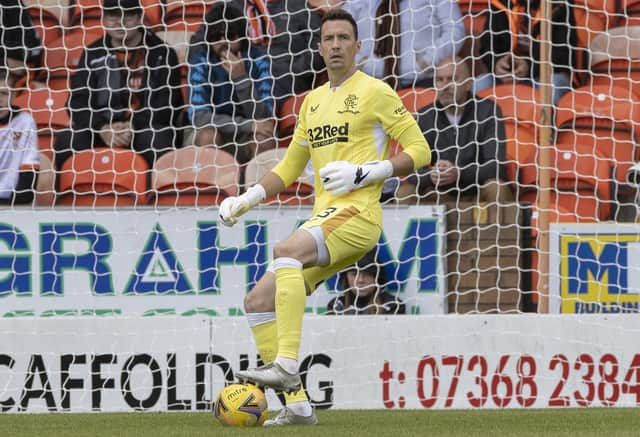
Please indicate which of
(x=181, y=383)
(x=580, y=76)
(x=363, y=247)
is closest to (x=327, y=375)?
(x=181, y=383)

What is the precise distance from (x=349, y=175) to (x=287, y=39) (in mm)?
3530

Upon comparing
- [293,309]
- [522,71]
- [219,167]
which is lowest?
[293,309]

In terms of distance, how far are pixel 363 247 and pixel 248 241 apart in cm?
210

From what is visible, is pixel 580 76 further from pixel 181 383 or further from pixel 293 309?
pixel 293 309

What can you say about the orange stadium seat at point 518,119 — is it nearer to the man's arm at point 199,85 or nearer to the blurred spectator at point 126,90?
the man's arm at point 199,85

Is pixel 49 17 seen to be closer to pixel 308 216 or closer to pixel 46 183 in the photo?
pixel 46 183

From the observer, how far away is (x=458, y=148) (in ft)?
24.6

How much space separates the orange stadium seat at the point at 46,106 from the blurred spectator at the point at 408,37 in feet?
6.73

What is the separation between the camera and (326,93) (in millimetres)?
5090

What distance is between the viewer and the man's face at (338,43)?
16.1 feet

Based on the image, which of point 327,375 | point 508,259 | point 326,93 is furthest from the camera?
point 508,259

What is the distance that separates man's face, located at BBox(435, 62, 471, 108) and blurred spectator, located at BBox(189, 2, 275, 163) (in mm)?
1127

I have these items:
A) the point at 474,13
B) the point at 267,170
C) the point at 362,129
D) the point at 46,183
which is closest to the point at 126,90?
the point at 46,183

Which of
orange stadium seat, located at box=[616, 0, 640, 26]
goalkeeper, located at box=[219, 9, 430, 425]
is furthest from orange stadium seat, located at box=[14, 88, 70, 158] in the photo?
orange stadium seat, located at box=[616, 0, 640, 26]
